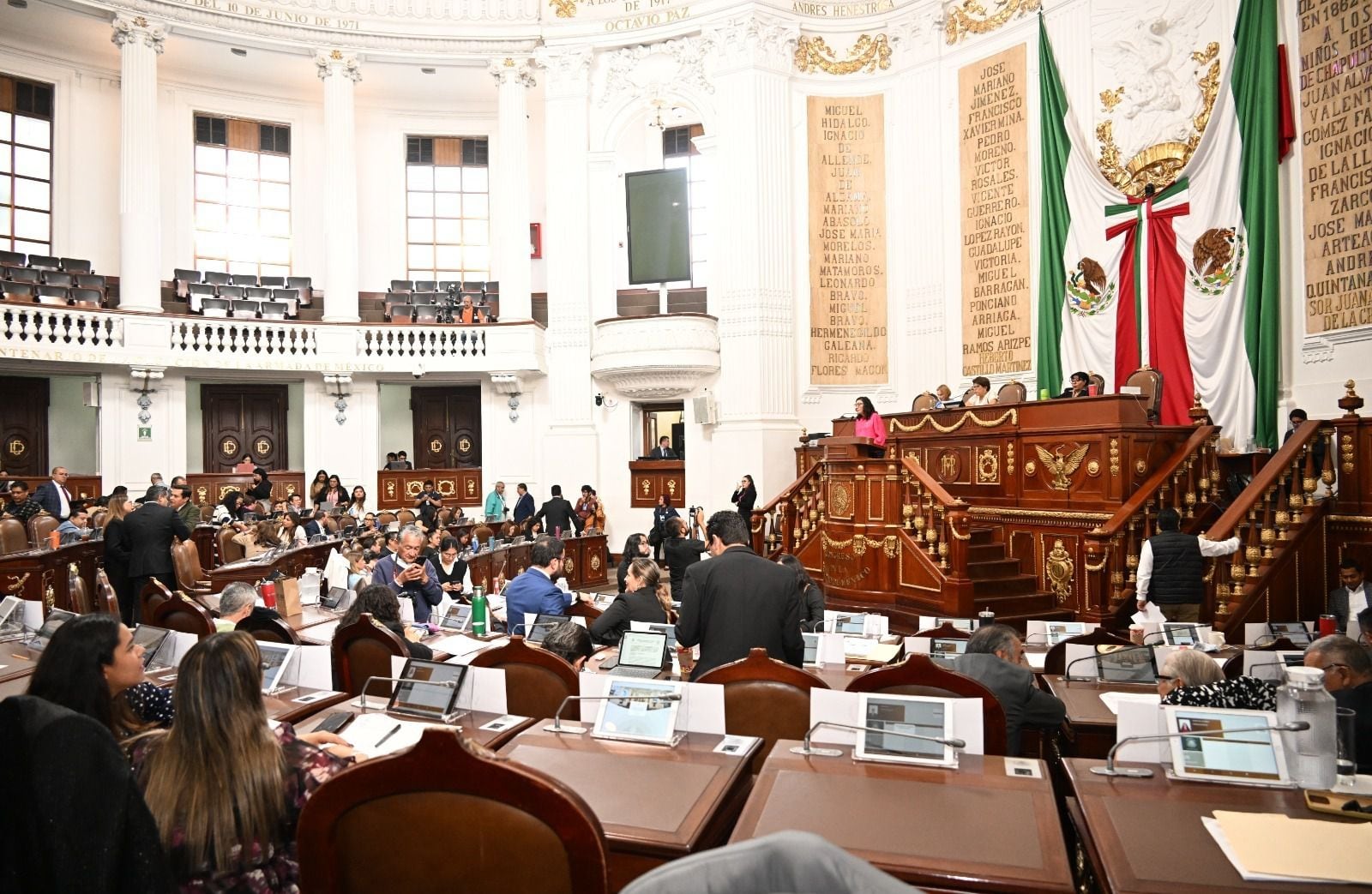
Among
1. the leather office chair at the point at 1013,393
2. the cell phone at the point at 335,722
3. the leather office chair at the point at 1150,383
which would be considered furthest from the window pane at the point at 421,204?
the cell phone at the point at 335,722

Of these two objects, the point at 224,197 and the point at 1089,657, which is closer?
the point at 1089,657

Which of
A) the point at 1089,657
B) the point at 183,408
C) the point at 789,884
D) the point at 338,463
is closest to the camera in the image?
the point at 789,884

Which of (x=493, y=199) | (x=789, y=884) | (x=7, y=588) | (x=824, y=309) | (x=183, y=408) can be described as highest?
(x=493, y=199)

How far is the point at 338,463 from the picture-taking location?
17.4m

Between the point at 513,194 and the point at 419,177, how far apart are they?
Result: 3.73 m

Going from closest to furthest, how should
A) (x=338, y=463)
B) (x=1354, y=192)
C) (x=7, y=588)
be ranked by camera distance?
(x=7, y=588)
(x=1354, y=192)
(x=338, y=463)

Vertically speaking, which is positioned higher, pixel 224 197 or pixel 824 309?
pixel 224 197

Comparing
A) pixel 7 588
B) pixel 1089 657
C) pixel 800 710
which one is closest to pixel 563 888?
pixel 800 710

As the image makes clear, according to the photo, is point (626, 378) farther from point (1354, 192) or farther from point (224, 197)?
point (1354, 192)

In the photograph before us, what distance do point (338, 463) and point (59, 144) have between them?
26.6 feet

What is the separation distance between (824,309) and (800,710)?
1357 cm

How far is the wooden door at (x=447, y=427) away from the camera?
19047 mm

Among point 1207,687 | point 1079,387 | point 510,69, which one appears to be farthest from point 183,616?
point 510,69

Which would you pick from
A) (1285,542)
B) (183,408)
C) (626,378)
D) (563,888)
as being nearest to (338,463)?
(183,408)
